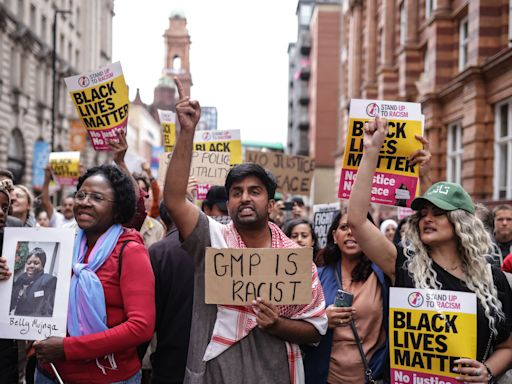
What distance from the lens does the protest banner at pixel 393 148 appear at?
4426mm

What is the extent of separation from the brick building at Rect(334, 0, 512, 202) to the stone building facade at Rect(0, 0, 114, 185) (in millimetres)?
13104

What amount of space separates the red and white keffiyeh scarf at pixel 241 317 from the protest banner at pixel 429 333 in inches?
15.6

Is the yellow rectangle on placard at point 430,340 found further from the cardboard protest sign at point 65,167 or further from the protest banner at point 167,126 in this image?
the cardboard protest sign at point 65,167

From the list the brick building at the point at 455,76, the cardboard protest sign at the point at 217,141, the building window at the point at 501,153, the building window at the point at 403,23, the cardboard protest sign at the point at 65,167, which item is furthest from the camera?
the building window at the point at 403,23

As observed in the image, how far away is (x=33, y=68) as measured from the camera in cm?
3394

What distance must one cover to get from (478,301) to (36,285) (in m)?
2.18

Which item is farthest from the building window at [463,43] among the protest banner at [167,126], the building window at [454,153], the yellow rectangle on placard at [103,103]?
the yellow rectangle on placard at [103,103]

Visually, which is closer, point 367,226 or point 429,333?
point 429,333

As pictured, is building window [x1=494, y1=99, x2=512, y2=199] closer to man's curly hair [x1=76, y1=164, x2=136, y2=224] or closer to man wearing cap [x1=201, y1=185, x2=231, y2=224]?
man wearing cap [x1=201, y1=185, x2=231, y2=224]

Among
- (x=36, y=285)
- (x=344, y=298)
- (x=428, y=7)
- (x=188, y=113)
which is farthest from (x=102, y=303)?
(x=428, y=7)

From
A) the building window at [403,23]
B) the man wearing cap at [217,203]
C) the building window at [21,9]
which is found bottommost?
the man wearing cap at [217,203]

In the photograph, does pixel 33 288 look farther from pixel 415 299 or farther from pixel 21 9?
pixel 21 9

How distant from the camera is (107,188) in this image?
3389 millimetres

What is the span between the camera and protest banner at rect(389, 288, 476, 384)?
10.9 ft
